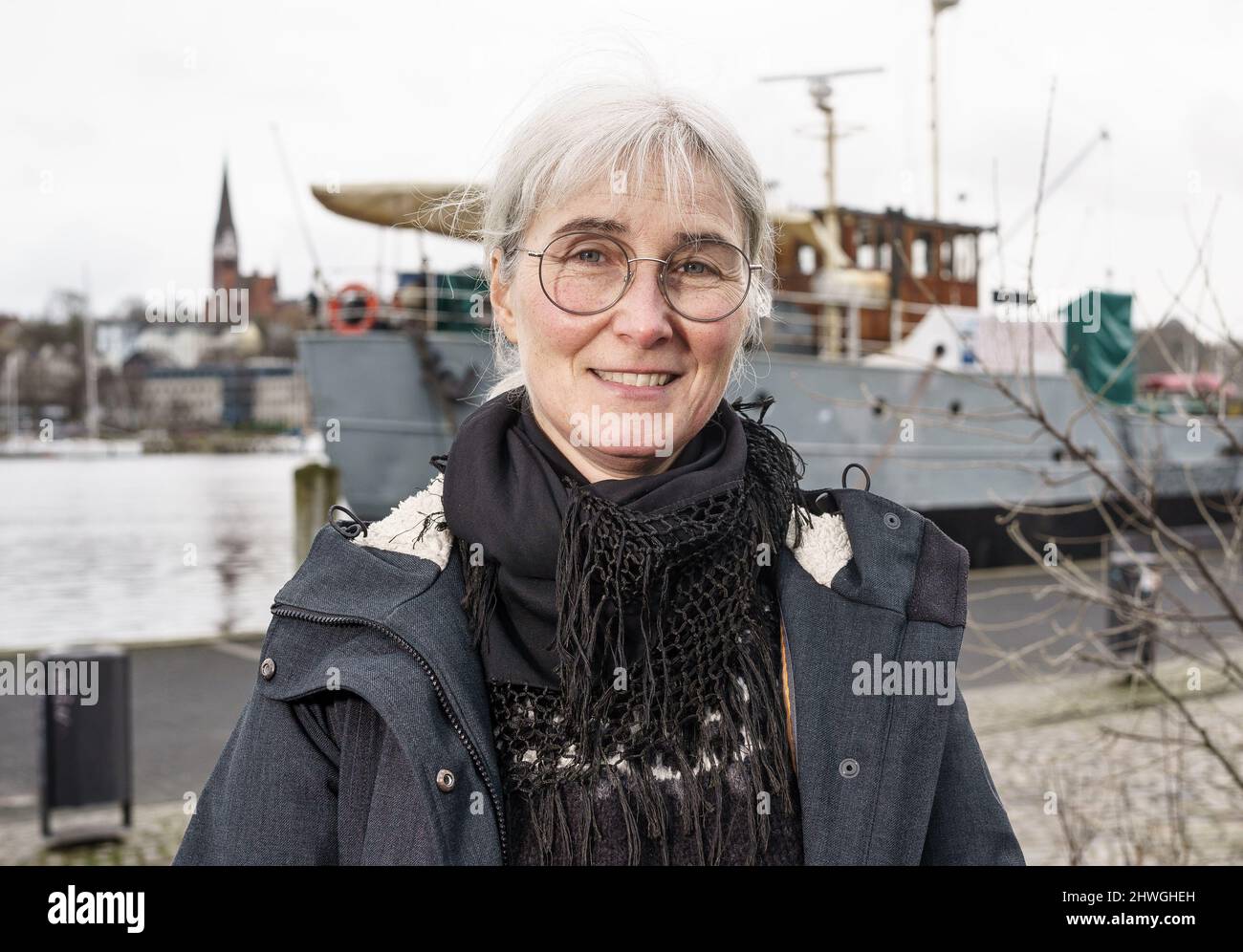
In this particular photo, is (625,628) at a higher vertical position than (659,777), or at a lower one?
higher

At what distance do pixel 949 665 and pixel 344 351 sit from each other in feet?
55.5

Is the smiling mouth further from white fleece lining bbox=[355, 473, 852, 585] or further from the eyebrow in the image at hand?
white fleece lining bbox=[355, 473, 852, 585]

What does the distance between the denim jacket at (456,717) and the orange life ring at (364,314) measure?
642 inches

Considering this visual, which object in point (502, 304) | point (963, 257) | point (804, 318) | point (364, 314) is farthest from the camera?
point (963, 257)

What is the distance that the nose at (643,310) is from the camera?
1898mm

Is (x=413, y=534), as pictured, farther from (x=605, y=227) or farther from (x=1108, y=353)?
(x=1108, y=353)

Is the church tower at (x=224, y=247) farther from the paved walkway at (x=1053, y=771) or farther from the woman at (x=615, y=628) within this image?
the woman at (x=615, y=628)

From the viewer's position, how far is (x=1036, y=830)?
247 inches

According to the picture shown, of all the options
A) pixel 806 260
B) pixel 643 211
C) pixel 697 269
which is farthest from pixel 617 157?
pixel 806 260

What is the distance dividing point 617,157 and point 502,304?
0.33m

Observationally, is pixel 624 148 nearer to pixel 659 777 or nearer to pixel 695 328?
pixel 695 328

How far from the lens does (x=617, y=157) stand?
190 cm
